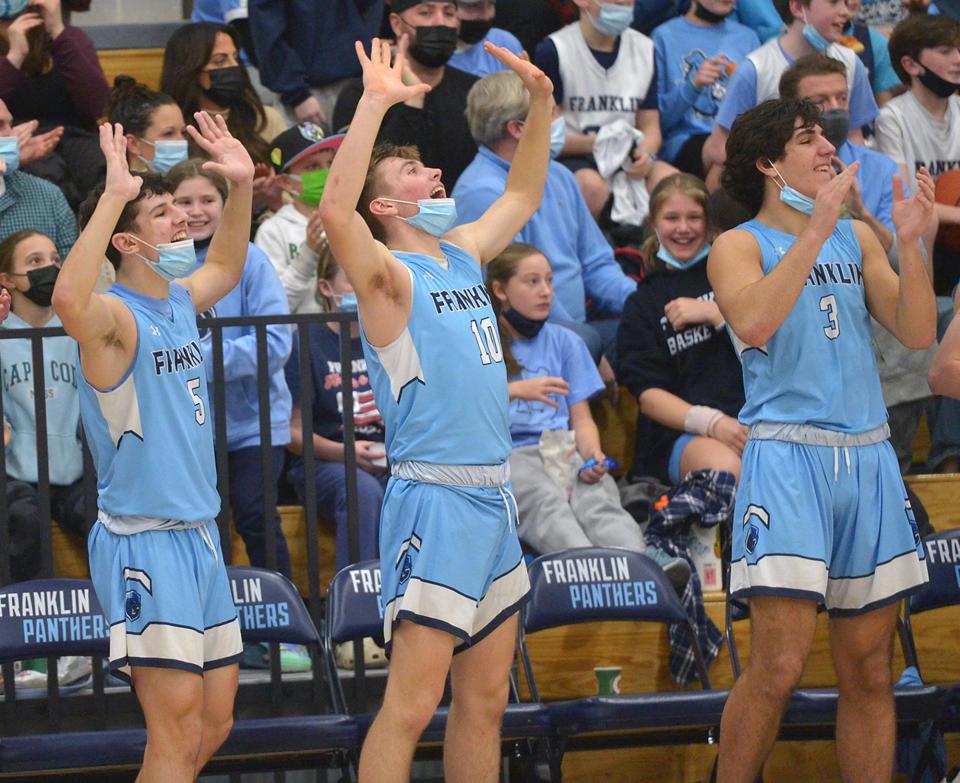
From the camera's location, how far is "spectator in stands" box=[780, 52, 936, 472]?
6.09 m

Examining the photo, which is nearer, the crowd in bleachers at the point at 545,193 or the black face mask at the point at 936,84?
the crowd in bleachers at the point at 545,193

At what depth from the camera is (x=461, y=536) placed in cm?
392

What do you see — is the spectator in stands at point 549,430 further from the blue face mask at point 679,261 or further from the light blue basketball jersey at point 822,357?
the light blue basketball jersey at point 822,357

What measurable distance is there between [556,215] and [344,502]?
5.73 ft

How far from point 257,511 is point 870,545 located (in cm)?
229

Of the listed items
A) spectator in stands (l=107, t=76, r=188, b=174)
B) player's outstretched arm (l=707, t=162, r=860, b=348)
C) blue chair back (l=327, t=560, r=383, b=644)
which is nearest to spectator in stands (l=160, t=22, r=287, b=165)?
spectator in stands (l=107, t=76, r=188, b=174)

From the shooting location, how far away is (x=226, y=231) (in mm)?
4480

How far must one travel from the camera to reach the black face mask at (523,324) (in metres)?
5.93

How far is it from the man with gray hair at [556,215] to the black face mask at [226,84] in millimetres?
1018

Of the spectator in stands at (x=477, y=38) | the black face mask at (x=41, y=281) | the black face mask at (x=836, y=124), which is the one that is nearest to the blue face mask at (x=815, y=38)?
the spectator in stands at (x=477, y=38)

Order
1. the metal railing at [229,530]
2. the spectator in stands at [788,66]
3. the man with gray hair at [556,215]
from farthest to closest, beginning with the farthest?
the spectator in stands at [788,66]
the man with gray hair at [556,215]
the metal railing at [229,530]

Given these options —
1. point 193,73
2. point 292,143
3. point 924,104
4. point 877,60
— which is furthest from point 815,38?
point 193,73

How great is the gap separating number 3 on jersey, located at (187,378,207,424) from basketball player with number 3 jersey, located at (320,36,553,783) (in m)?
0.50

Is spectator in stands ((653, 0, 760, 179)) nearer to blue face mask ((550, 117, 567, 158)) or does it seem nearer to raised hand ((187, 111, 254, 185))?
blue face mask ((550, 117, 567, 158))
